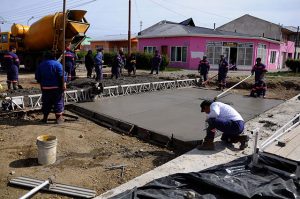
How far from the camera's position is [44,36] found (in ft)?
51.3

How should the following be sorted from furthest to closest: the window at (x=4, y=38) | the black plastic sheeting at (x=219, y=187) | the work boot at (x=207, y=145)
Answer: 1. the window at (x=4, y=38)
2. the work boot at (x=207, y=145)
3. the black plastic sheeting at (x=219, y=187)

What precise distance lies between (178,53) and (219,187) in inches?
972

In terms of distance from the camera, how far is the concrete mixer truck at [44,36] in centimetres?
1505

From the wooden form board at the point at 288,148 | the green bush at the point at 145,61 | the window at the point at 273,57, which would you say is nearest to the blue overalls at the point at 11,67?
the wooden form board at the point at 288,148

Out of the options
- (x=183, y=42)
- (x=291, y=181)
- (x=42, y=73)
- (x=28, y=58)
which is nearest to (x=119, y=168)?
(x=291, y=181)

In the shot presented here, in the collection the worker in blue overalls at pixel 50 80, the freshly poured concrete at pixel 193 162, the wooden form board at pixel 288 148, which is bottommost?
the freshly poured concrete at pixel 193 162

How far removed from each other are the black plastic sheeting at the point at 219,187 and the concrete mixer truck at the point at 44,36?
482 inches

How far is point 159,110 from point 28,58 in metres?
12.2

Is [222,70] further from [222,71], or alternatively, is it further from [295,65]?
[295,65]

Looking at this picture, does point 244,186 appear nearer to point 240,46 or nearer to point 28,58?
point 28,58

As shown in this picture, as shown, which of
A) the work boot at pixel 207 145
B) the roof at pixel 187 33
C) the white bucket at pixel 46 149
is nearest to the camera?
the white bucket at pixel 46 149

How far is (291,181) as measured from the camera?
3467 mm

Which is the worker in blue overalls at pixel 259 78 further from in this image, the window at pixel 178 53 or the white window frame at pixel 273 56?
the white window frame at pixel 273 56

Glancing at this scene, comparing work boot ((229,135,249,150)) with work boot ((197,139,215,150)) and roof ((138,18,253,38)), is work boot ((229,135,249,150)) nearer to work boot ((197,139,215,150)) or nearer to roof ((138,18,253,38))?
work boot ((197,139,215,150))
